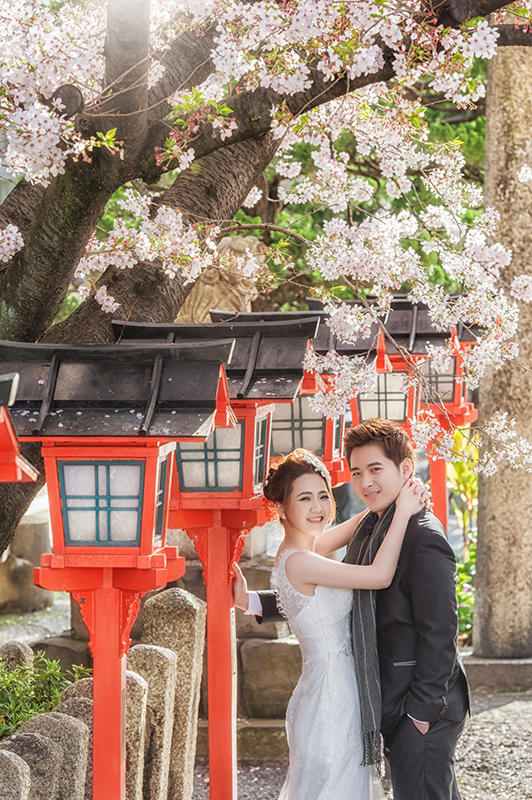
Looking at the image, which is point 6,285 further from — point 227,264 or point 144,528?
point 144,528

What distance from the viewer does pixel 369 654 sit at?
3.81 m

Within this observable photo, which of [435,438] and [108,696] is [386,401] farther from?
[108,696]

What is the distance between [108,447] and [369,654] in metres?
1.23

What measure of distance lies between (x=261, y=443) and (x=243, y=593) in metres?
0.69

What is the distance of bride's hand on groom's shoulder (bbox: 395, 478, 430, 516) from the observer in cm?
380

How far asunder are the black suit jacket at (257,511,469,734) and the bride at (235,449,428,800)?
11cm

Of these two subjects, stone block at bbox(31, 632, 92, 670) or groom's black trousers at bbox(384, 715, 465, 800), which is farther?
stone block at bbox(31, 632, 92, 670)

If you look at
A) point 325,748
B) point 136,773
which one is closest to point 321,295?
point 325,748

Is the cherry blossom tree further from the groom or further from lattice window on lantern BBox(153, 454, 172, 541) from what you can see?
lattice window on lantern BBox(153, 454, 172, 541)

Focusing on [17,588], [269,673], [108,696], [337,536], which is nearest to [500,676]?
[269,673]

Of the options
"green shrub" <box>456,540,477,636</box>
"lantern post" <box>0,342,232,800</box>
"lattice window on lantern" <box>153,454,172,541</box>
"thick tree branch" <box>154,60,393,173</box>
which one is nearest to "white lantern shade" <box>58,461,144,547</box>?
"lantern post" <box>0,342,232,800</box>

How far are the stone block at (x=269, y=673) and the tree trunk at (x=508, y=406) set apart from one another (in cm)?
286

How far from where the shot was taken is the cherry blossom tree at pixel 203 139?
3.67 meters

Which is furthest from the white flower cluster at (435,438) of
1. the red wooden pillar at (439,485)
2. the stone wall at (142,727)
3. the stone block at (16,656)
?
the red wooden pillar at (439,485)
